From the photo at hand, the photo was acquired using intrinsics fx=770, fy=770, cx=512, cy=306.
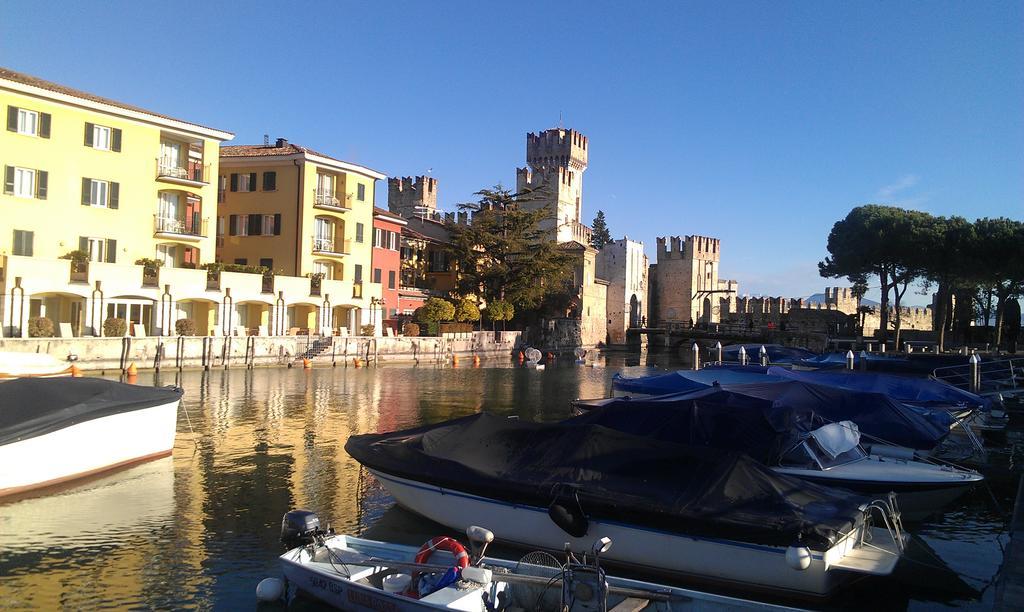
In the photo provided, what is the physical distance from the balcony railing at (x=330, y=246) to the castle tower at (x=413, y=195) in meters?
41.1

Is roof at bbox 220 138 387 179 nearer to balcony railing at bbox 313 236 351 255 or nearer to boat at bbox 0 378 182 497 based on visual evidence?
balcony railing at bbox 313 236 351 255

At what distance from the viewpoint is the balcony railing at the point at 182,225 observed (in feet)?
140

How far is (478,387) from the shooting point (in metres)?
35.4

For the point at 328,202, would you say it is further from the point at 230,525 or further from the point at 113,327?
the point at 230,525

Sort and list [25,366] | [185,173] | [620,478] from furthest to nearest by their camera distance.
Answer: [185,173] < [25,366] < [620,478]

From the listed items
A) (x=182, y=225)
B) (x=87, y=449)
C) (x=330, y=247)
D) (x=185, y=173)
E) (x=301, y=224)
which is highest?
(x=185, y=173)

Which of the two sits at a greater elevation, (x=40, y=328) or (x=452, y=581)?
(x=40, y=328)

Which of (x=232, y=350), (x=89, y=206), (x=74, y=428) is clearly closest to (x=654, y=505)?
(x=74, y=428)

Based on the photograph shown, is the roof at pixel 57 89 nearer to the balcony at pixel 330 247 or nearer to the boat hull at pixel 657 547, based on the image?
the balcony at pixel 330 247

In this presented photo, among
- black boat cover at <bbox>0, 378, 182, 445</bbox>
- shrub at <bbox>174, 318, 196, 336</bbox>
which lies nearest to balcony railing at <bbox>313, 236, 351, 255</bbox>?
shrub at <bbox>174, 318, 196, 336</bbox>

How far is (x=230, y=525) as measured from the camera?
1238 cm

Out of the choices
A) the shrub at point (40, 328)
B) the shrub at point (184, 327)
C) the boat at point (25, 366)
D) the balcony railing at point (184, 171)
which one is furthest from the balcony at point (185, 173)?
the boat at point (25, 366)

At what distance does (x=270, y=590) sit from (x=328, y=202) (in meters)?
44.6

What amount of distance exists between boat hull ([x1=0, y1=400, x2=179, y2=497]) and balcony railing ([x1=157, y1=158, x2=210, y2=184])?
1167 inches
